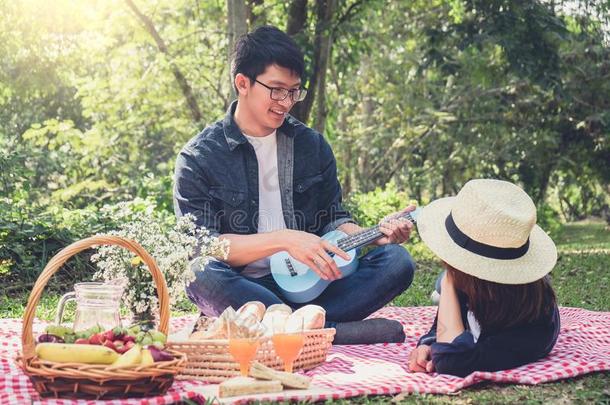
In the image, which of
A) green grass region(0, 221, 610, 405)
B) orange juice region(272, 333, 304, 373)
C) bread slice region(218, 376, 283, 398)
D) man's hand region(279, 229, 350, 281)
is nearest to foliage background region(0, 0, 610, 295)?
green grass region(0, 221, 610, 405)

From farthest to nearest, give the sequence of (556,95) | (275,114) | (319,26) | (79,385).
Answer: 1. (556,95)
2. (319,26)
3. (275,114)
4. (79,385)

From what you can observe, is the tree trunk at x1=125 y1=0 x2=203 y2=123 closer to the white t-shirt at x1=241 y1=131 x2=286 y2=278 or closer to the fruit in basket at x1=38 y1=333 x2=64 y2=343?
the white t-shirt at x1=241 y1=131 x2=286 y2=278

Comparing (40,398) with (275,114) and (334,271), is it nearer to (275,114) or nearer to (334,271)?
(334,271)

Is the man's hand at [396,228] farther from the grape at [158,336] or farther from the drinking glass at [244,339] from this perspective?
the grape at [158,336]

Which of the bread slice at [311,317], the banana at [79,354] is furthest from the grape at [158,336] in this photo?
the bread slice at [311,317]

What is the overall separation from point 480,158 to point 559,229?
7.13 ft

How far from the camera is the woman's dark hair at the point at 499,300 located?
371 centimetres

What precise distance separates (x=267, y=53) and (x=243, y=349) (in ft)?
6.61

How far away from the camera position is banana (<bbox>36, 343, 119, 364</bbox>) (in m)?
3.13

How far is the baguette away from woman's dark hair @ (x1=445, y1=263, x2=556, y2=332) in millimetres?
809

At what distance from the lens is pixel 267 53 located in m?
4.84

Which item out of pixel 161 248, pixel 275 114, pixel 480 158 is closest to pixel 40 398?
pixel 161 248

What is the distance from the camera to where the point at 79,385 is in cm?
312

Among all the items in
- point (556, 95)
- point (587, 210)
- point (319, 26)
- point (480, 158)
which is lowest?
point (587, 210)
